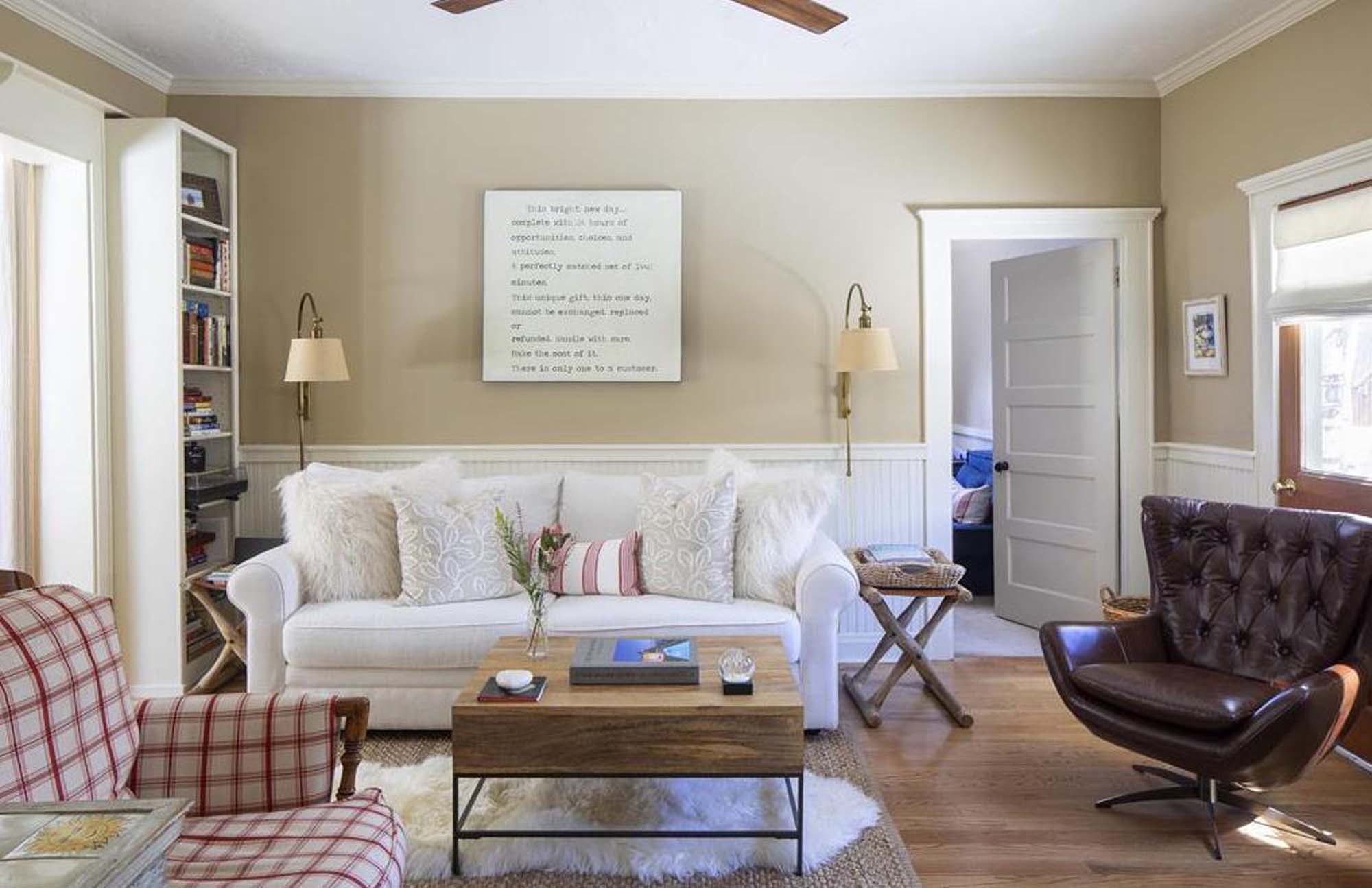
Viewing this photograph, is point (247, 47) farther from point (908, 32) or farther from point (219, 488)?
point (908, 32)

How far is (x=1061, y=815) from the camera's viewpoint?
275 centimetres

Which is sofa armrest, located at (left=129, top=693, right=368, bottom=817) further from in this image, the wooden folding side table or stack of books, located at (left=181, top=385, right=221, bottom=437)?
stack of books, located at (left=181, top=385, right=221, bottom=437)

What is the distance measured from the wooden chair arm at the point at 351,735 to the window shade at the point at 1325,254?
3.38 m

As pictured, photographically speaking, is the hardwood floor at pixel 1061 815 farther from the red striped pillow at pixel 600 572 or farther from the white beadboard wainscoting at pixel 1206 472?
the white beadboard wainscoting at pixel 1206 472

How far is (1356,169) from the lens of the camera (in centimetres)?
317

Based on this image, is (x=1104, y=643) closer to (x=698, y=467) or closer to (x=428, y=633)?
(x=698, y=467)

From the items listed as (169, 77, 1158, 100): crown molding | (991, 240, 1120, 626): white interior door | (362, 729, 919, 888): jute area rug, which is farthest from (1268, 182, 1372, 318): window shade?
(362, 729, 919, 888): jute area rug

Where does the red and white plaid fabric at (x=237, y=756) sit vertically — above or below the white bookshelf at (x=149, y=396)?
below

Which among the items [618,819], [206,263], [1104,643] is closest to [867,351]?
[1104,643]

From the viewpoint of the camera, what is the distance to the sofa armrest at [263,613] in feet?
10.8

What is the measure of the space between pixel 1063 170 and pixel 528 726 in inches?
141

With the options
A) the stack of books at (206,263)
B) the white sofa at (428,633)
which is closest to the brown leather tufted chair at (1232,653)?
the white sofa at (428,633)

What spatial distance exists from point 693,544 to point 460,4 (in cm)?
201

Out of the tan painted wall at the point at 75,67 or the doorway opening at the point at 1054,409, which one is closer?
the tan painted wall at the point at 75,67
